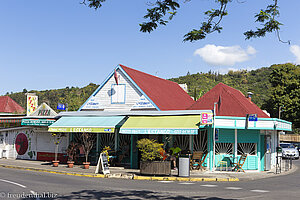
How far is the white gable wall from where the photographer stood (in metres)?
24.9

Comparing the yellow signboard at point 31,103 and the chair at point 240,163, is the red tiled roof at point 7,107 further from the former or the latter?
the chair at point 240,163

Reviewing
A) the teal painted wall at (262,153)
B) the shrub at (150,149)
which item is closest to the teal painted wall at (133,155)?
the shrub at (150,149)

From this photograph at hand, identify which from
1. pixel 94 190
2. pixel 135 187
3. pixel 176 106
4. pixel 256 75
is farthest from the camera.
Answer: pixel 256 75

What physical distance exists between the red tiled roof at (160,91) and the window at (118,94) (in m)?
1.21

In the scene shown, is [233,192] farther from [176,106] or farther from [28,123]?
[28,123]

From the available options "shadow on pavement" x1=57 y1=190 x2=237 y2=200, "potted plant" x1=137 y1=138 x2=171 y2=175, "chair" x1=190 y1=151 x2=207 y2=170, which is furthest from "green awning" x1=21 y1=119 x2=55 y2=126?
"shadow on pavement" x1=57 y1=190 x2=237 y2=200

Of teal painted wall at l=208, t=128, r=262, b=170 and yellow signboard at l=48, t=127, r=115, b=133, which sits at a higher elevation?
yellow signboard at l=48, t=127, r=115, b=133

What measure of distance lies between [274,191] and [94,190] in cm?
729

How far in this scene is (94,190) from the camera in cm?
1309

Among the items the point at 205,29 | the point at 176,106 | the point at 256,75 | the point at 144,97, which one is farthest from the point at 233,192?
the point at 256,75

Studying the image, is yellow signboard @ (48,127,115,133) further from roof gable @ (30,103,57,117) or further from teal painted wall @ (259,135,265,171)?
teal painted wall @ (259,135,265,171)

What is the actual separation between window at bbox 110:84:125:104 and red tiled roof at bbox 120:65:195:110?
1.21 m

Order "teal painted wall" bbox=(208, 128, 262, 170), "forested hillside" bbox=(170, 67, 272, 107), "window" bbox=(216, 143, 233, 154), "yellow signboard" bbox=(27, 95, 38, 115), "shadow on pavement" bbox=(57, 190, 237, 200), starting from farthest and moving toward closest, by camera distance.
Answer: "forested hillside" bbox=(170, 67, 272, 107) < "yellow signboard" bbox=(27, 95, 38, 115) < "window" bbox=(216, 143, 233, 154) < "teal painted wall" bbox=(208, 128, 262, 170) < "shadow on pavement" bbox=(57, 190, 237, 200)

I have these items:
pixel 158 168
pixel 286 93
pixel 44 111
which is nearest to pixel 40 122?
pixel 44 111
